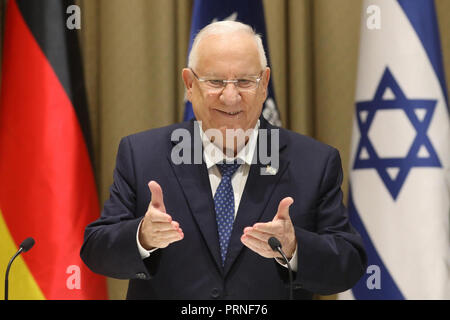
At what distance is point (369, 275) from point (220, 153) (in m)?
1.29

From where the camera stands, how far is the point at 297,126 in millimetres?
3459

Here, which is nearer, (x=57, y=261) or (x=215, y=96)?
(x=215, y=96)

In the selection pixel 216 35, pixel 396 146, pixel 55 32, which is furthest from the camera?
pixel 55 32

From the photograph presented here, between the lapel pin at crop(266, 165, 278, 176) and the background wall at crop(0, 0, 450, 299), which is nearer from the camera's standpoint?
the lapel pin at crop(266, 165, 278, 176)

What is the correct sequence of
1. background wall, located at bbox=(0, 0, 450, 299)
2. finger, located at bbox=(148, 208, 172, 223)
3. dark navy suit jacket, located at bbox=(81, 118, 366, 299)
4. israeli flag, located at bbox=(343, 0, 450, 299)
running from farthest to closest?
background wall, located at bbox=(0, 0, 450, 299) < israeli flag, located at bbox=(343, 0, 450, 299) < dark navy suit jacket, located at bbox=(81, 118, 366, 299) < finger, located at bbox=(148, 208, 172, 223)

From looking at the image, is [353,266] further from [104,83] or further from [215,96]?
[104,83]

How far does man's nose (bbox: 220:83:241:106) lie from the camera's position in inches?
78.4

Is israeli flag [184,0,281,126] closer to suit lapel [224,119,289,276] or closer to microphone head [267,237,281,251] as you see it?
suit lapel [224,119,289,276]

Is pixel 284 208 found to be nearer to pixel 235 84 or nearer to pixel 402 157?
pixel 235 84

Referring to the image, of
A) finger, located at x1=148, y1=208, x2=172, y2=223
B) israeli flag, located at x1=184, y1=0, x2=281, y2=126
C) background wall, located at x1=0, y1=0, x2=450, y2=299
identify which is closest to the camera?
finger, located at x1=148, y1=208, x2=172, y2=223

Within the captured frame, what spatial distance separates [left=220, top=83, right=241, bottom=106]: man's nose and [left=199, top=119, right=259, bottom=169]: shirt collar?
0.47ft

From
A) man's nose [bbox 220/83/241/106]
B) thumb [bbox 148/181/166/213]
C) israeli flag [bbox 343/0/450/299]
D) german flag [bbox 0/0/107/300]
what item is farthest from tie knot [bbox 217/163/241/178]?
german flag [bbox 0/0/107/300]
